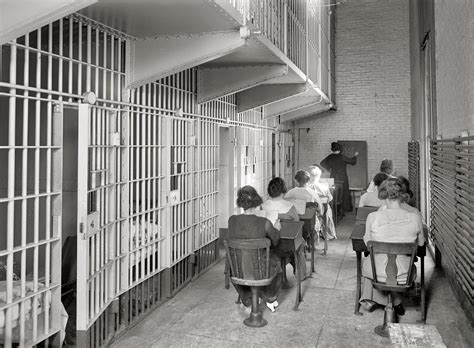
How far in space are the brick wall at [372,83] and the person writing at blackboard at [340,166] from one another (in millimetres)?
632

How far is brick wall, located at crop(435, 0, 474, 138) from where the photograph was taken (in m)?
4.39

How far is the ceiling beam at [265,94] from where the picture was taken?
7.94m

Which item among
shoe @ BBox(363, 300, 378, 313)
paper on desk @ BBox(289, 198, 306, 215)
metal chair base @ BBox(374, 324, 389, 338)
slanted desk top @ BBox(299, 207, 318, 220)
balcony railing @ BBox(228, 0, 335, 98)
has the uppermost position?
balcony railing @ BBox(228, 0, 335, 98)

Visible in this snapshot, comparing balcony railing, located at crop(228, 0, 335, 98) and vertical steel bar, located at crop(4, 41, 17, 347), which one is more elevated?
balcony railing, located at crop(228, 0, 335, 98)

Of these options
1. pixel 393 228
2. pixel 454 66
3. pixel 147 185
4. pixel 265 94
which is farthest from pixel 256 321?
pixel 265 94

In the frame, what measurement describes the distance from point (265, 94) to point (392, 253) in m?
4.69

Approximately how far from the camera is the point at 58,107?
3406mm

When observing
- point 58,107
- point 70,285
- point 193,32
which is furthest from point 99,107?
point 70,285

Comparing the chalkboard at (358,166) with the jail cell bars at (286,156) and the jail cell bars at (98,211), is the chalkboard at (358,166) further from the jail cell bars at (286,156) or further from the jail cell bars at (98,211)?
the jail cell bars at (98,211)

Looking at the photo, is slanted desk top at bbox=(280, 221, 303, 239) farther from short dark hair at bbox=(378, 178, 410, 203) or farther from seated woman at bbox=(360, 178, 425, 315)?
short dark hair at bbox=(378, 178, 410, 203)

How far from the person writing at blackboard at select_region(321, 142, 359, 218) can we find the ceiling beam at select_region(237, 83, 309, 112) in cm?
460

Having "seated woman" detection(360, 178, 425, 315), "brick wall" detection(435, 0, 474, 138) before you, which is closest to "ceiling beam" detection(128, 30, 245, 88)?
"seated woman" detection(360, 178, 425, 315)

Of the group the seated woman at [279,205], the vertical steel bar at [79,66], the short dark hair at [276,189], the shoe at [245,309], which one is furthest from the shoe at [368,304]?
the vertical steel bar at [79,66]

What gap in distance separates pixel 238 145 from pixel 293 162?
556cm
